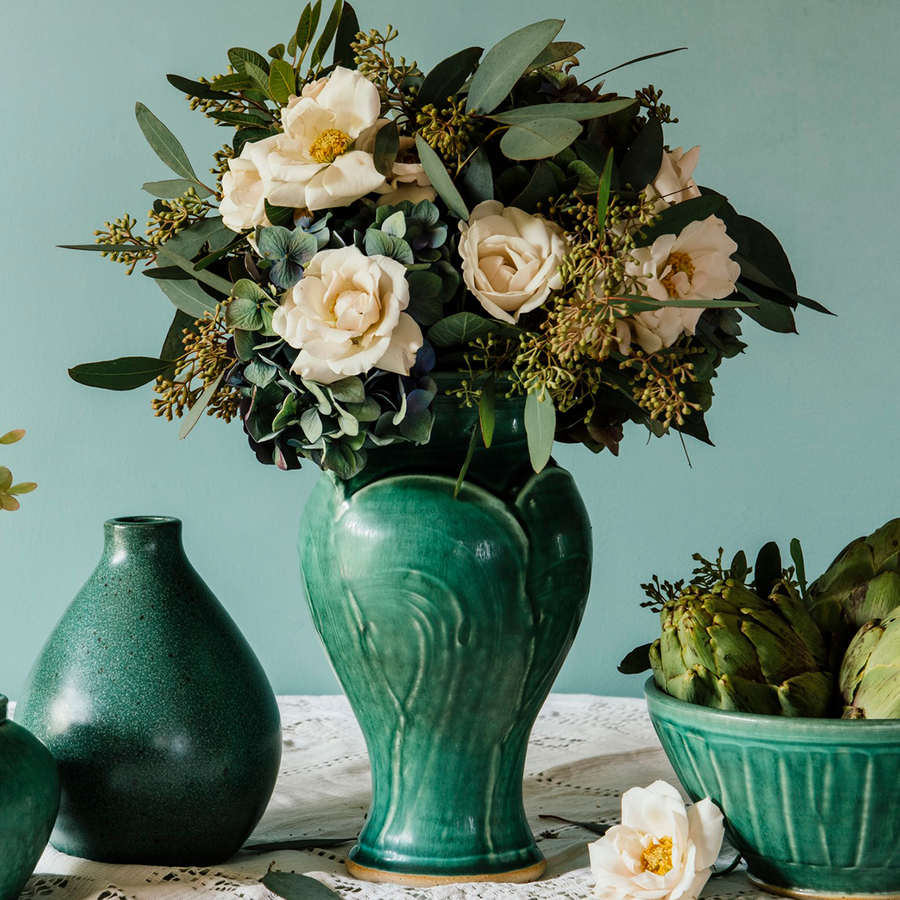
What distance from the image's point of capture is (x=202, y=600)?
718mm

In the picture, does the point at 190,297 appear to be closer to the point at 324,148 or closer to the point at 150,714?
the point at 324,148

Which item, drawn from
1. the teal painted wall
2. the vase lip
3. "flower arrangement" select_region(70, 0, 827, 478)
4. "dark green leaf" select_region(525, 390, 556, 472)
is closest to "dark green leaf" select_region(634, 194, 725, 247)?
"flower arrangement" select_region(70, 0, 827, 478)

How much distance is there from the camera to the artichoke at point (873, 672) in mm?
596

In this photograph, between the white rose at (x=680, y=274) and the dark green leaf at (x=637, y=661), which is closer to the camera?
the white rose at (x=680, y=274)

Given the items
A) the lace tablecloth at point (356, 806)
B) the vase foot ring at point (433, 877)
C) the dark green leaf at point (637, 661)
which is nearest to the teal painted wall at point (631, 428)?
the lace tablecloth at point (356, 806)

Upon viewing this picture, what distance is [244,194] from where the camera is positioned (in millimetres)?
624

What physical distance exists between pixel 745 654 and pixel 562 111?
0.31 m

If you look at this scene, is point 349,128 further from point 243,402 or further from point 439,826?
point 439,826

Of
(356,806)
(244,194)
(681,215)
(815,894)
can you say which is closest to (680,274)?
(681,215)

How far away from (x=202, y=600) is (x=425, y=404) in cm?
21

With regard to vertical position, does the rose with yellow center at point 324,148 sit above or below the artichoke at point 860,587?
above

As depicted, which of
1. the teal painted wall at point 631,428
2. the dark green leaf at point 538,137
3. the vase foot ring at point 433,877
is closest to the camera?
the dark green leaf at point 538,137

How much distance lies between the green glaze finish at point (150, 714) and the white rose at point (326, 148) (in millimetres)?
238

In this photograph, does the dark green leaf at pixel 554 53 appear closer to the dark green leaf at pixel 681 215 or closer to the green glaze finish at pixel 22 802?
the dark green leaf at pixel 681 215
